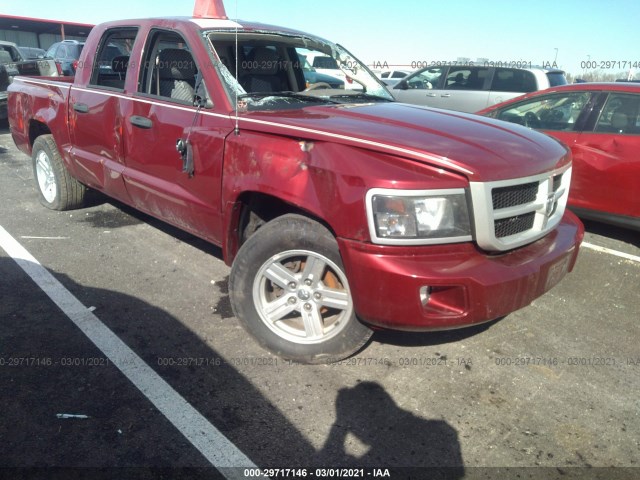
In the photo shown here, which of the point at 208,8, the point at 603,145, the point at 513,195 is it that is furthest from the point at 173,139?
the point at 603,145

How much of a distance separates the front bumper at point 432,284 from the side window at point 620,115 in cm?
293

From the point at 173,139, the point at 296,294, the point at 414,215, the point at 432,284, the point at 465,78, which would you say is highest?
the point at 465,78

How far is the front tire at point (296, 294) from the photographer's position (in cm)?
274

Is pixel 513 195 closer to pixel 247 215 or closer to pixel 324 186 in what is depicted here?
pixel 324 186

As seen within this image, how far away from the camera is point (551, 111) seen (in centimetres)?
535

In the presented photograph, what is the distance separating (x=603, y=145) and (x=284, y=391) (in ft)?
12.4

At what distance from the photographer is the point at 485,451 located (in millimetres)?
2342

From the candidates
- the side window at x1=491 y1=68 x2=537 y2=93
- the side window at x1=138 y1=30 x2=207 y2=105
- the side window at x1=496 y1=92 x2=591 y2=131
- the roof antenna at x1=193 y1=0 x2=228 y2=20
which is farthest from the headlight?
the side window at x1=491 y1=68 x2=537 y2=93

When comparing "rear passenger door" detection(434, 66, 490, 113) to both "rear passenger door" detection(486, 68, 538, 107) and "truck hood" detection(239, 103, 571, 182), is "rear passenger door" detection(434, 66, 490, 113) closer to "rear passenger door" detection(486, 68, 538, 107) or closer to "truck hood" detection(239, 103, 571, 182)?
"rear passenger door" detection(486, 68, 538, 107)

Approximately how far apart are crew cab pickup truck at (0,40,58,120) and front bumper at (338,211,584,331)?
10.2 meters

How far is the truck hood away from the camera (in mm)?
2438

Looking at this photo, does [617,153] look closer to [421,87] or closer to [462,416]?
[462,416]

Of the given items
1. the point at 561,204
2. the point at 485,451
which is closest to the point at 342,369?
the point at 485,451

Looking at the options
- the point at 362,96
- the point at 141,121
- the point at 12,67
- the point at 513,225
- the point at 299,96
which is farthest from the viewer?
the point at 12,67
